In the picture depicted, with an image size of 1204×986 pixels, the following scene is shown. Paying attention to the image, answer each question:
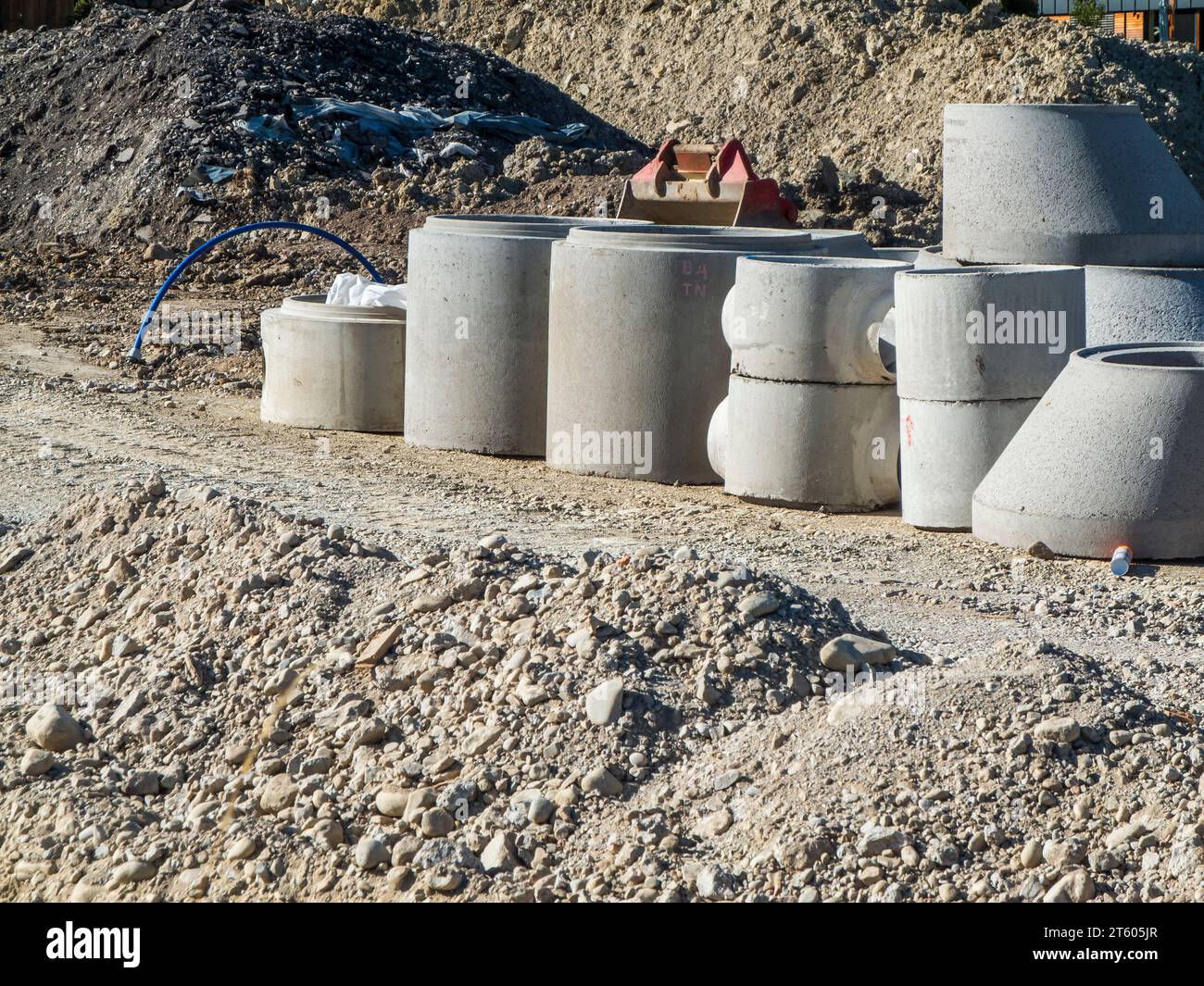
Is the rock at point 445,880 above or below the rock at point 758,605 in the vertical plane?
below

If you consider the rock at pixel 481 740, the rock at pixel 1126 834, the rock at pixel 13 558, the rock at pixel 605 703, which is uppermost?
the rock at pixel 13 558

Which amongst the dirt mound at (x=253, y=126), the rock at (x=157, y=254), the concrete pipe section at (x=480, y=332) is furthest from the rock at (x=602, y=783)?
the rock at (x=157, y=254)

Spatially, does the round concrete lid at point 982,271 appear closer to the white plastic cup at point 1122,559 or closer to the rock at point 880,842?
the white plastic cup at point 1122,559

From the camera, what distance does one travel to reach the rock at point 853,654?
533 centimetres

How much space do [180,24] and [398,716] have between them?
808 inches

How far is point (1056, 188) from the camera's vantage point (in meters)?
8.99

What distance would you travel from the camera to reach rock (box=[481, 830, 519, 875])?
181 inches

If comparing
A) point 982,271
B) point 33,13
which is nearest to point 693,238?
point 982,271

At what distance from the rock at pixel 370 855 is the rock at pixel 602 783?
62cm

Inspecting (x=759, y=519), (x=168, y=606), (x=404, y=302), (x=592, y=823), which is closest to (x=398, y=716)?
(x=592, y=823)

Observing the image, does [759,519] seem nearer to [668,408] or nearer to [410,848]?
[668,408]

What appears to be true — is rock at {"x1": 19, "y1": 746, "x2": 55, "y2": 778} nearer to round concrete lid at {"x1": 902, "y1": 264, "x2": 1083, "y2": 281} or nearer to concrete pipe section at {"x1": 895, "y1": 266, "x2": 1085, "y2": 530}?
concrete pipe section at {"x1": 895, "y1": 266, "x2": 1085, "y2": 530}

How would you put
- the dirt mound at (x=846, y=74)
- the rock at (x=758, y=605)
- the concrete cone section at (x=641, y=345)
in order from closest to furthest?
the rock at (x=758, y=605), the concrete cone section at (x=641, y=345), the dirt mound at (x=846, y=74)

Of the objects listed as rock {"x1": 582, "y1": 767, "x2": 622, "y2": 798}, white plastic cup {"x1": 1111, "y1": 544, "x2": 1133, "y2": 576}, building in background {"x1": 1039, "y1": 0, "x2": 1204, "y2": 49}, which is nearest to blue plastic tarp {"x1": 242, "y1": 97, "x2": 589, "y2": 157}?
white plastic cup {"x1": 1111, "y1": 544, "x2": 1133, "y2": 576}
